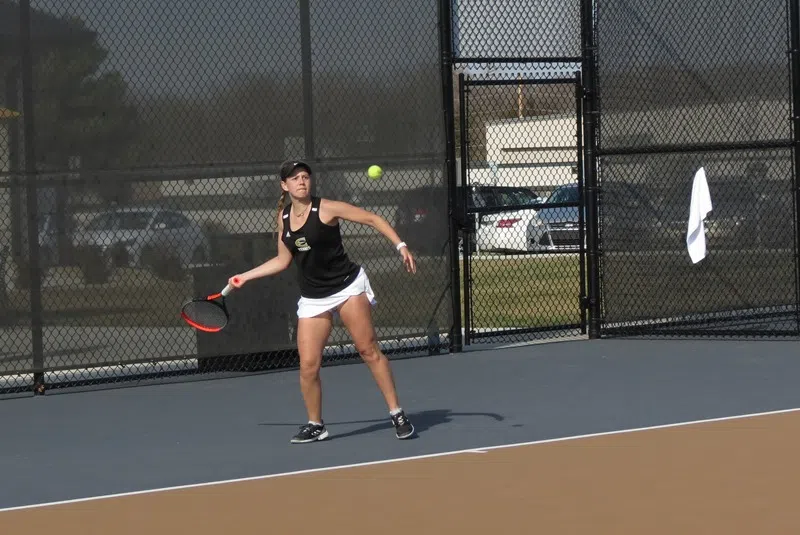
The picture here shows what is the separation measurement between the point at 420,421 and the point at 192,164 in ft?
10.1

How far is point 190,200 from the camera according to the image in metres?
11.1

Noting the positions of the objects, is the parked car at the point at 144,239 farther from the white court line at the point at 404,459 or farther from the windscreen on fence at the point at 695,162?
the windscreen on fence at the point at 695,162

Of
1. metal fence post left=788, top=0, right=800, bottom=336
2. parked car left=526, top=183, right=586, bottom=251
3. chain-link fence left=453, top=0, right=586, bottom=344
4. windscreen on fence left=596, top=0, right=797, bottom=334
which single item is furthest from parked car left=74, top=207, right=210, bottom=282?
metal fence post left=788, top=0, right=800, bottom=336

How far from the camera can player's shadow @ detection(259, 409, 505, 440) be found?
891 cm

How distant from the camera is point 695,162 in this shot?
1248 cm

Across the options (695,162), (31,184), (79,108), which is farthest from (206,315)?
(695,162)

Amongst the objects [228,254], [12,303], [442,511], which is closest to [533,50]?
[228,254]

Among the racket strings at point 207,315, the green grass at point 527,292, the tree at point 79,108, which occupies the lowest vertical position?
the green grass at point 527,292

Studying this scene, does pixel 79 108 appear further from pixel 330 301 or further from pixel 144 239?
pixel 330 301

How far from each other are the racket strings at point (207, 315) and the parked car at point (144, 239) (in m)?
2.10

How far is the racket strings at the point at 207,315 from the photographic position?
8.88 meters

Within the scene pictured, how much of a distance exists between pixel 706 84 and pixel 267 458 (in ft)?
20.1

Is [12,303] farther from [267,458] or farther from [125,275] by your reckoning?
[267,458]

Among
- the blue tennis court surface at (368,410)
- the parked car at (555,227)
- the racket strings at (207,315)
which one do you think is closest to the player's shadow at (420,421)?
the blue tennis court surface at (368,410)
